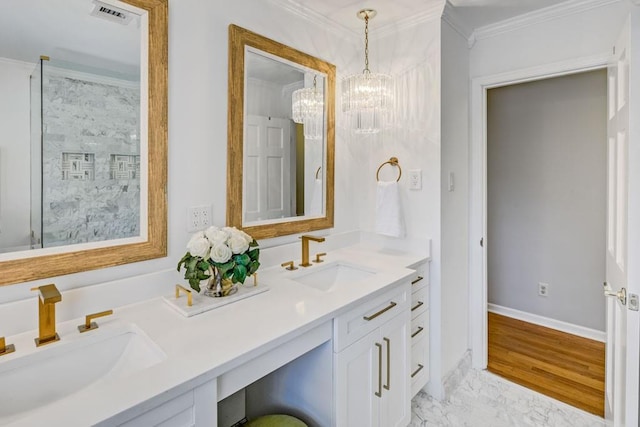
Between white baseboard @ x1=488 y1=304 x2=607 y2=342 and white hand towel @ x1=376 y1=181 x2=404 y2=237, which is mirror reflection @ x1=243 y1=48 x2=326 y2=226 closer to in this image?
white hand towel @ x1=376 y1=181 x2=404 y2=237

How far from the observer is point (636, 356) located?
49.2 inches

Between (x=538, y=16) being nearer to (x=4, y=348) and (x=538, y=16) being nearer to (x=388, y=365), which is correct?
(x=388, y=365)

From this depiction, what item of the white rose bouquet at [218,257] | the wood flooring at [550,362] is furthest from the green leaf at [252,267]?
the wood flooring at [550,362]

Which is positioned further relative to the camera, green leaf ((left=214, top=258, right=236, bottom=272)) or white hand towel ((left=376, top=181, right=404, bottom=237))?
white hand towel ((left=376, top=181, right=404, bottom=237))

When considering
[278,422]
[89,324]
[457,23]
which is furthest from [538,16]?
[89,324]

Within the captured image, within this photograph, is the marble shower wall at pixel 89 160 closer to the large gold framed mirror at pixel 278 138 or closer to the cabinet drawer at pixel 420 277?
the large gold framed mirror at pixel 278 138

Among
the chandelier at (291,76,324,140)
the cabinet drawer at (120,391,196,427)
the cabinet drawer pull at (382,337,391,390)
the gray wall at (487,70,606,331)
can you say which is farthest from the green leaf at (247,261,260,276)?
the gray wall at (487,70,606,331)

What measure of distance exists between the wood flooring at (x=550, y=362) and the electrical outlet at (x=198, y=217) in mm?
2154

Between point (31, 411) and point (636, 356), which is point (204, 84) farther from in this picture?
point (636, 356)

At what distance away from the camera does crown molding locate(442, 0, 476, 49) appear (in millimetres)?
1955

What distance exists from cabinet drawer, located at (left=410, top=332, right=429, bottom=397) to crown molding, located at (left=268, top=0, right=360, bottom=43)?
1.87 metres

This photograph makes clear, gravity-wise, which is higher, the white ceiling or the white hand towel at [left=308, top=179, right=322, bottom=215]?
the white ceiling

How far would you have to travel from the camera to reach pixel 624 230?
1.37 m

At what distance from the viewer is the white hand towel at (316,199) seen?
205 cm
